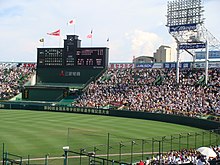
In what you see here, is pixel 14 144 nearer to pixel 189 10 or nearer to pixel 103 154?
pixel 103 154

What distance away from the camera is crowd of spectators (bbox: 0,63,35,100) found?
238 ft

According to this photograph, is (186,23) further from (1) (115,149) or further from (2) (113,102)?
(1) (115,149)

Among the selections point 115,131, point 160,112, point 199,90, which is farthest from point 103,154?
point 199,90

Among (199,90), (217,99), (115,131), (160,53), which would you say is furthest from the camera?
(160,53)

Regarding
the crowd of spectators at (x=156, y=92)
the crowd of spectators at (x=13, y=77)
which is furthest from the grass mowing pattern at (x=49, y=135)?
the crowd of spectators at (x=13, y=77)

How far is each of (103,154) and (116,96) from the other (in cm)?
3542

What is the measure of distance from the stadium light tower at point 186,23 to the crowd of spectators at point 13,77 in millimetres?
36489

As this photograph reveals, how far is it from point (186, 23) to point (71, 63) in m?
24.7

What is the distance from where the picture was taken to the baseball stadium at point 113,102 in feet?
89.6

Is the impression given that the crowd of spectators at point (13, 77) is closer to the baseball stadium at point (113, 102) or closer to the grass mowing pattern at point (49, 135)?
the baseball stadium at point (113, 102)

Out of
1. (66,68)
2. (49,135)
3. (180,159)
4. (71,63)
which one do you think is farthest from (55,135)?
(66,68)

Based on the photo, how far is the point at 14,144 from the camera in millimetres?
26891

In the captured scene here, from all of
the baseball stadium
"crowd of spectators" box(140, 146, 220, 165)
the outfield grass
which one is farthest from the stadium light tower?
"crowd of spectators" box(140, 146, 220, 165)

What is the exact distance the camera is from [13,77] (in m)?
78.9
